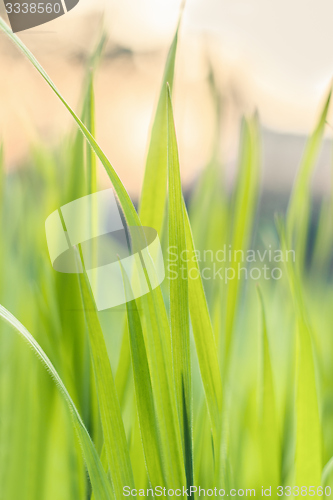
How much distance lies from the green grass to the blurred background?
1 cm

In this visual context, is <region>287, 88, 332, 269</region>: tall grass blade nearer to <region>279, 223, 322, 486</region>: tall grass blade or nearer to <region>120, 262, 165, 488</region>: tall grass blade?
<region>279, 223, 322, 486</region>: tall grass blade

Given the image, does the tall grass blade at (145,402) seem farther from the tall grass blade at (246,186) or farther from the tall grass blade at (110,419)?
the tall grass blade at (246,186)

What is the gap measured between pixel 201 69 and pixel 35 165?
0.68ft

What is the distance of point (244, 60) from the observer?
39 cm

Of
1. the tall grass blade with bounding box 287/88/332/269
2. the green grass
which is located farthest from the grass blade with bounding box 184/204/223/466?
the tall grass blade with bounding box 287/88/332/269

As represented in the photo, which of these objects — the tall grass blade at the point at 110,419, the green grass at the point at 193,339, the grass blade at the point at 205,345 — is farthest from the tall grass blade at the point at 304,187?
the tall grass blade at the point at 110,419

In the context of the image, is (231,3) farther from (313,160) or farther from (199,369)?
(199,369)

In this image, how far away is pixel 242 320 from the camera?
0.39m

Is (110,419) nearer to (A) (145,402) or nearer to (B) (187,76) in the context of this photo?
(A) (145,402)

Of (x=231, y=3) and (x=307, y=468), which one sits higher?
(x=231, y=3)

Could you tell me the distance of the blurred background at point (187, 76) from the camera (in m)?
0.39

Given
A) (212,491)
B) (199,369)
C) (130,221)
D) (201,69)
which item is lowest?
(212,491)

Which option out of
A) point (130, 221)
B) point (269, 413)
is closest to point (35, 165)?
point (130, 221)

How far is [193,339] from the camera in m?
0.35
